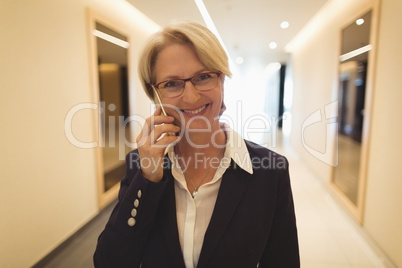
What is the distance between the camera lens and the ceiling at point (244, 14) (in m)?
3.95

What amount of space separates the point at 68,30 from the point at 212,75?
260 centimetres

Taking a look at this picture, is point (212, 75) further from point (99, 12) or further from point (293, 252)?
point (99, 12)

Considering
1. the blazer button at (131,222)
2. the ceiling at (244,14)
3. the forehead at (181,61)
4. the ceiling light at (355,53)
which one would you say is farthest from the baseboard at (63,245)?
the ceiling light at (355,53)

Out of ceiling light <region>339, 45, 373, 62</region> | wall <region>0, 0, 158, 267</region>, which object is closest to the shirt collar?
wall <region>0, 0, 158, 267</region>

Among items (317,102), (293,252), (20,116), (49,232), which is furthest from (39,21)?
(317,102)

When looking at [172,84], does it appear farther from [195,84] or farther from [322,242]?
[322,242]

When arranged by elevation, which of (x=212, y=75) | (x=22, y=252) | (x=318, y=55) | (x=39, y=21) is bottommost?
(x=22, y=252)

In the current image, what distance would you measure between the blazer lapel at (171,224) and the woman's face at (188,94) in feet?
0.93

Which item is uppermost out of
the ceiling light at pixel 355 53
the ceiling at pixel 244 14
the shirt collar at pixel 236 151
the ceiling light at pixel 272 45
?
the ceiling light at pixel 272 45

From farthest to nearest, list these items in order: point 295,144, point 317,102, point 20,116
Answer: point 295,144
point 317,102
point 20,116

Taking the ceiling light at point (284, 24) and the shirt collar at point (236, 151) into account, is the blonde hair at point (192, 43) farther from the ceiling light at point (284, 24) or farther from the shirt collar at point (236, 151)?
the ceiling light at point (284, 24)

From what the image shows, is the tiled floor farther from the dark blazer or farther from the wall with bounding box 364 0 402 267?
the dark blazer

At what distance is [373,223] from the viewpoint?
2.78m

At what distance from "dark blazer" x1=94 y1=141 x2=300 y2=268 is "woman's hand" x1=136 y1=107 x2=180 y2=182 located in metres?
0.04
